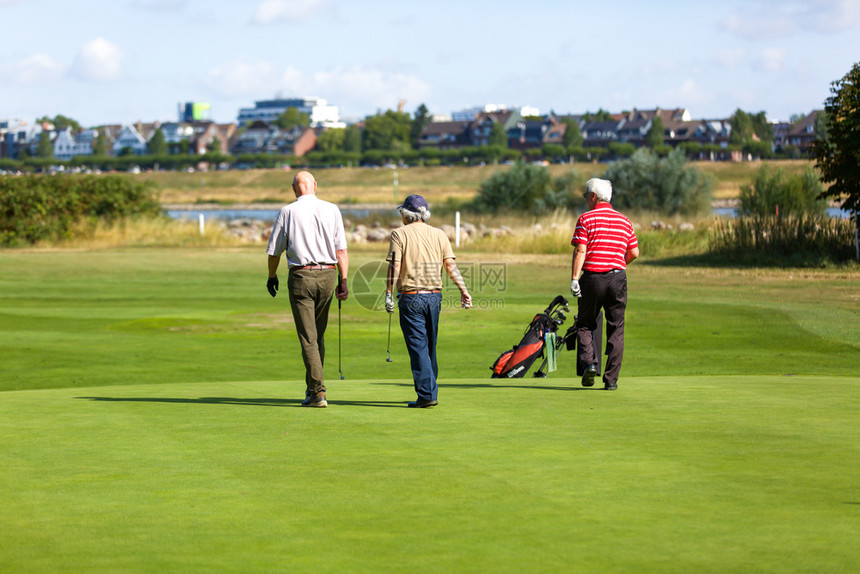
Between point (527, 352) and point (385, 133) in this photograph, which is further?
point (385, 133)

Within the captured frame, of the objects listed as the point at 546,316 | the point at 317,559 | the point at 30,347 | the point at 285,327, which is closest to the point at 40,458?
the point at 317,559

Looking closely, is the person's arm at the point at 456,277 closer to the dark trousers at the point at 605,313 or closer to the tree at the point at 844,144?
the dark trousers at the point at 605,313

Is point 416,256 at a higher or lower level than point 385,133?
lower

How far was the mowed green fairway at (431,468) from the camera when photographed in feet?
16.1

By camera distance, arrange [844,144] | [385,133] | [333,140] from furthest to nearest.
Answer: [385,133] → [333,140] → [844,144]

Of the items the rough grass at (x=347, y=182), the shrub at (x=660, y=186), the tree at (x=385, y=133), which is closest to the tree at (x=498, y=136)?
the tree at (x=385, y=133)

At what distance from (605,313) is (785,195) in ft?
108

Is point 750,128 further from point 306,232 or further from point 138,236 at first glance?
point 306,232

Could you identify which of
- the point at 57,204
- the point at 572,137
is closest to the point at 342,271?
the point at 57,204

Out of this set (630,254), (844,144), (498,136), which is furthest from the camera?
(498,136)

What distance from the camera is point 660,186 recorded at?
5534cm

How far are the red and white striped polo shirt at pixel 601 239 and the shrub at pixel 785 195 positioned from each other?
31.3 meters

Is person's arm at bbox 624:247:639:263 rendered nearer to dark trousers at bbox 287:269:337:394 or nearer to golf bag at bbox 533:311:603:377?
golf bag at bbox 533:311:603:377

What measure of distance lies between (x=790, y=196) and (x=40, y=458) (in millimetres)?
37624
